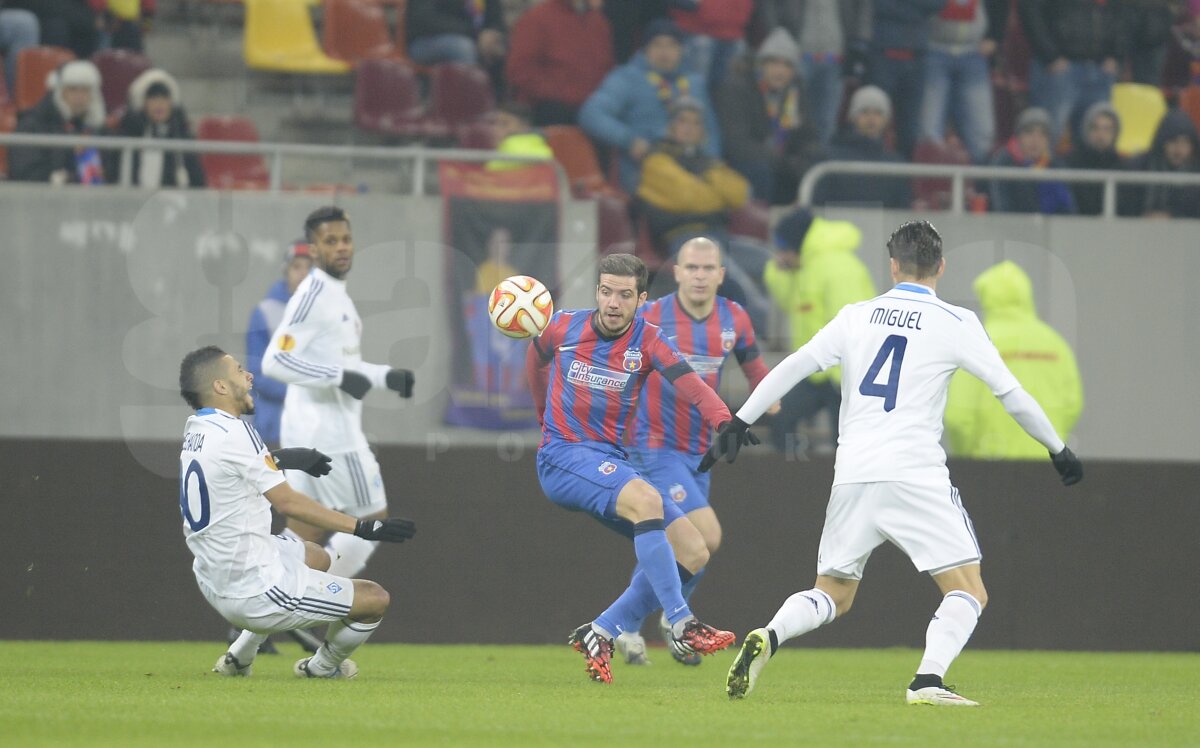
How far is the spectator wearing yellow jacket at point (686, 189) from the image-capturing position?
12.0 meters

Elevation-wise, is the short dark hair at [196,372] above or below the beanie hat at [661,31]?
below

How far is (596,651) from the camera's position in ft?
24.7

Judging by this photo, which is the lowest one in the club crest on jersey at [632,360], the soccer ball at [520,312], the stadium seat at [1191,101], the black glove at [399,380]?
the black glove at [399,380]

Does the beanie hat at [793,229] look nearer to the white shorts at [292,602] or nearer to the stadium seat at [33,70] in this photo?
the white shorts at [292,602]

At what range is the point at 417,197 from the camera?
11.3 meters

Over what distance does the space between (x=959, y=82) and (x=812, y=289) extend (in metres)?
4.56

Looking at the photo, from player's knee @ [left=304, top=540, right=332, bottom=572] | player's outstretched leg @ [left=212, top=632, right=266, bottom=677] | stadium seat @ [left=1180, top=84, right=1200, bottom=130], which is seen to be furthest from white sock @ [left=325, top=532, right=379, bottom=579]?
stadium seat @ [left=1180, top=84, right=1200, bottom=130]

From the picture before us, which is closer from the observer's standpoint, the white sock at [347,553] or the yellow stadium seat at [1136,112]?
the white sock at [347,553]

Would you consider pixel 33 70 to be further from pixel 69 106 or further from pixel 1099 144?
pixel 1099 144

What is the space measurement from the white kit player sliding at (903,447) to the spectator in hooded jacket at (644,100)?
264 inches

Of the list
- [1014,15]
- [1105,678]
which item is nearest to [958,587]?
[1105,678]

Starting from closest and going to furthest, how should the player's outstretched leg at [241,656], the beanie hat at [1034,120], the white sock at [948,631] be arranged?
the white sock at [948,631]
the player's outstretched leg at [241,656]
the beanie hat at [1034,120]

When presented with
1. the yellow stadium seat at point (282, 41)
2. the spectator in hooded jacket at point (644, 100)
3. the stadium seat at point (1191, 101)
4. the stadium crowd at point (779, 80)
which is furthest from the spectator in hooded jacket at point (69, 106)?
the stadium seat at point (1191, 101)

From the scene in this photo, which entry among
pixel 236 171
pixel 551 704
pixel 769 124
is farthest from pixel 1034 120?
pixel 551 704
